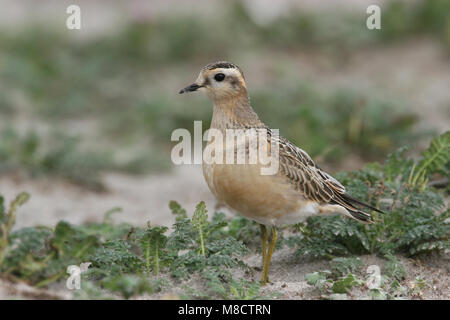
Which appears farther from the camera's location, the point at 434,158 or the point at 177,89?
the point at 177,89

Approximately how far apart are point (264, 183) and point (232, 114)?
0.66 meters

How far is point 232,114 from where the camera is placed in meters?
5.19

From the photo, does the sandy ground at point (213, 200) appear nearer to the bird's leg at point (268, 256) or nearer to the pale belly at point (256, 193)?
the bird's leg at point (268, 256)

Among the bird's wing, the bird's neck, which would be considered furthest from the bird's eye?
the bird's wing

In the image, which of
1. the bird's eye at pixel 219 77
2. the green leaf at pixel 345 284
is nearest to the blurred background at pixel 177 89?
the bird's eye at pixel 219 77

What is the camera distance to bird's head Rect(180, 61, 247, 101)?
17.0 feet

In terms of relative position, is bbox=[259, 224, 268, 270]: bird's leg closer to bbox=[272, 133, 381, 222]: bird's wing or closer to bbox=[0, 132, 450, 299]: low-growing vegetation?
bbox=[0, 132, 450, 299]: low-growing vegetation

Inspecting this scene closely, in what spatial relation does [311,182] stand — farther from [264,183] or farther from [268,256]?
[268,256]

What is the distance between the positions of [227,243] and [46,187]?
3.56 meters

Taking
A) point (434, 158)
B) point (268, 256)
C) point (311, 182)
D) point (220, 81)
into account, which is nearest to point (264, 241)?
point (268, 256)

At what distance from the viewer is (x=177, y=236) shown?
5066mm

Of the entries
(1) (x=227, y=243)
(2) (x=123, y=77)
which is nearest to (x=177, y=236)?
(1) (x=227, y=243)
